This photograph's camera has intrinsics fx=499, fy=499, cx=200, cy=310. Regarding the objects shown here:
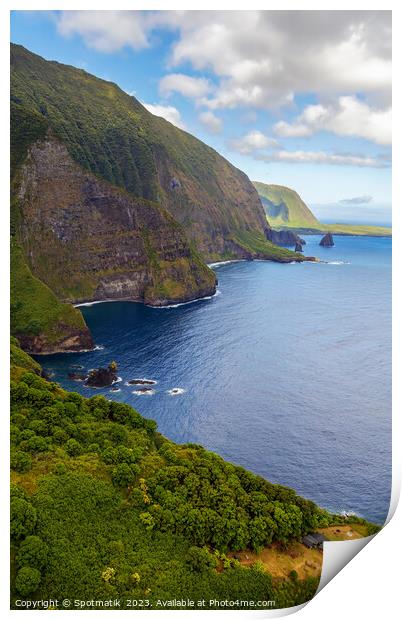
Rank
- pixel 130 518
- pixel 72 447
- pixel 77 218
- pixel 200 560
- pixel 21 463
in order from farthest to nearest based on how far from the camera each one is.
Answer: pixel 77 218
pixel 72 447
pixel 21 463
pixel 130 518
pixel 200 560

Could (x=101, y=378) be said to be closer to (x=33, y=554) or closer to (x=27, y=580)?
(x=33, y=554)

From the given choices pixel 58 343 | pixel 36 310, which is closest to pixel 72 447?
pixel 58 343

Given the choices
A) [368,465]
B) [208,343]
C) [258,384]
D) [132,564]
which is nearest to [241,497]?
[132,564]

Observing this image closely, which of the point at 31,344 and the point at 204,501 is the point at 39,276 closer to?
the point at 31,344

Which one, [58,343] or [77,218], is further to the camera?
[77,218]

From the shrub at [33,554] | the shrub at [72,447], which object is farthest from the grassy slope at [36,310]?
the shrub at [33,554]

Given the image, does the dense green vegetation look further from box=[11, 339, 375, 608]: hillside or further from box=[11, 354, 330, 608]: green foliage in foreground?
box=[11, 339, 375, 608]: hillside

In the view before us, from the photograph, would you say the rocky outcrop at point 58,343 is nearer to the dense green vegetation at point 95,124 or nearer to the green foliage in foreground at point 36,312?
the green foliage in foreground at point 36,312
